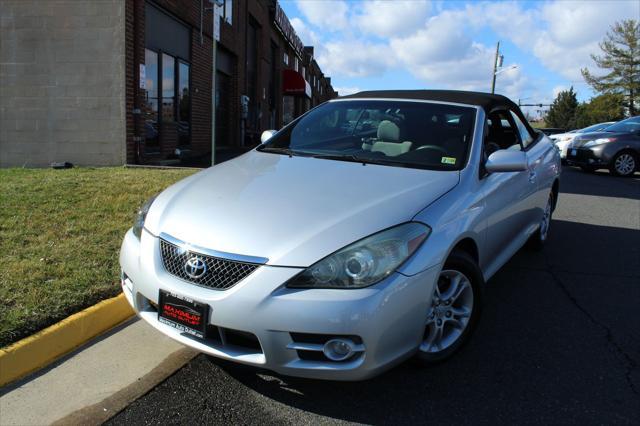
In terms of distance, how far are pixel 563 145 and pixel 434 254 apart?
15273mm

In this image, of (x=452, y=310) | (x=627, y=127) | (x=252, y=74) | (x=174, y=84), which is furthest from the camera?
A: (x=252, y=74)

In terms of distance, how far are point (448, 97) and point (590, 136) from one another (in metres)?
11.7

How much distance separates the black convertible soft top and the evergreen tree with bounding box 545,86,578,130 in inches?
3156

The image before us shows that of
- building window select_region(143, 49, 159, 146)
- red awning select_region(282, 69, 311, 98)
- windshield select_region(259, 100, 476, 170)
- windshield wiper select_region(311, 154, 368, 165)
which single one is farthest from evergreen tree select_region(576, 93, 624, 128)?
windshield wiper select_region(311, 154, 368, 165)

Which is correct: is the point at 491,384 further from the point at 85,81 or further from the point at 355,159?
the point at 85,81

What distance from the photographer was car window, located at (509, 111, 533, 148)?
480cm

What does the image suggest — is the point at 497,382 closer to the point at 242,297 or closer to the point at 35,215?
the point at 242,297

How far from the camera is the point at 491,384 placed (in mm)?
2840

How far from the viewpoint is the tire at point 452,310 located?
2803mm

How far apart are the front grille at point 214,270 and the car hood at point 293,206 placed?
6 centimetres

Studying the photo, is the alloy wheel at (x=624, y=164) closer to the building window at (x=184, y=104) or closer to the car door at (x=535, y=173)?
the car door at (x=535, y=173)

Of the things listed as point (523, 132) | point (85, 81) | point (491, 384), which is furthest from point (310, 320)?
point (85, 81)

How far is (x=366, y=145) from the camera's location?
3830 millimetres

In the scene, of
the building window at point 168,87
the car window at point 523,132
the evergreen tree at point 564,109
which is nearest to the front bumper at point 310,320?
the car window at point 523,132
